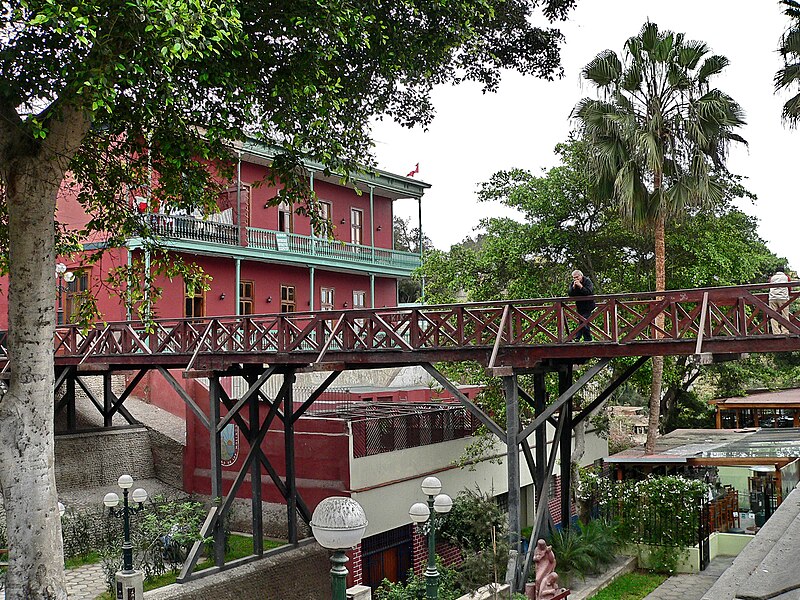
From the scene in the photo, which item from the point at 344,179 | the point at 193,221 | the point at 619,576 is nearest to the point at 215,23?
the point at 344,179

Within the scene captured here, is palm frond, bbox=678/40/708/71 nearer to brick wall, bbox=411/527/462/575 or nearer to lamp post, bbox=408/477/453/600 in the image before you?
brick wall, bbox=411/527/462/575

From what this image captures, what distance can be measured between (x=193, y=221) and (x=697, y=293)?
53.5 ft

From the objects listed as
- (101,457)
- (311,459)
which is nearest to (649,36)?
(311,459)

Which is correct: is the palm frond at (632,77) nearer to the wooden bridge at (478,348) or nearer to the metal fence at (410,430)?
the wooden bridge at (478,348)

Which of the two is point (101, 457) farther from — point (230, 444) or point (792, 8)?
point (792, 8)

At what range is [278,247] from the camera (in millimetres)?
26688

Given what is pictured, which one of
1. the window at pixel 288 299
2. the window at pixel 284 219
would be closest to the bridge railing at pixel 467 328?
the window at pixel 288 299

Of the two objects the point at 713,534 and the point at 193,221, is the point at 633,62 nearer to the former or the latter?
the point at 713,534

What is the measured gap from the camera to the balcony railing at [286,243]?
23625 mm

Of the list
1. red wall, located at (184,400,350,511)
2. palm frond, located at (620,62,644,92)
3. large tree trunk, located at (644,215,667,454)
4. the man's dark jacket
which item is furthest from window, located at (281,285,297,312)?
the man's dark jacket

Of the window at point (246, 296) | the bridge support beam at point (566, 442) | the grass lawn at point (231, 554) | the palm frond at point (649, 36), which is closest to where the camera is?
the grass lawn at point (231, 554)

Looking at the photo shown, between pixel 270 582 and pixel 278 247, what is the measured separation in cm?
1349

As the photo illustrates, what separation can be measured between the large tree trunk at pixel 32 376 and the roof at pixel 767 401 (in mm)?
19828

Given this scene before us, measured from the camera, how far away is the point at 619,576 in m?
15.0
